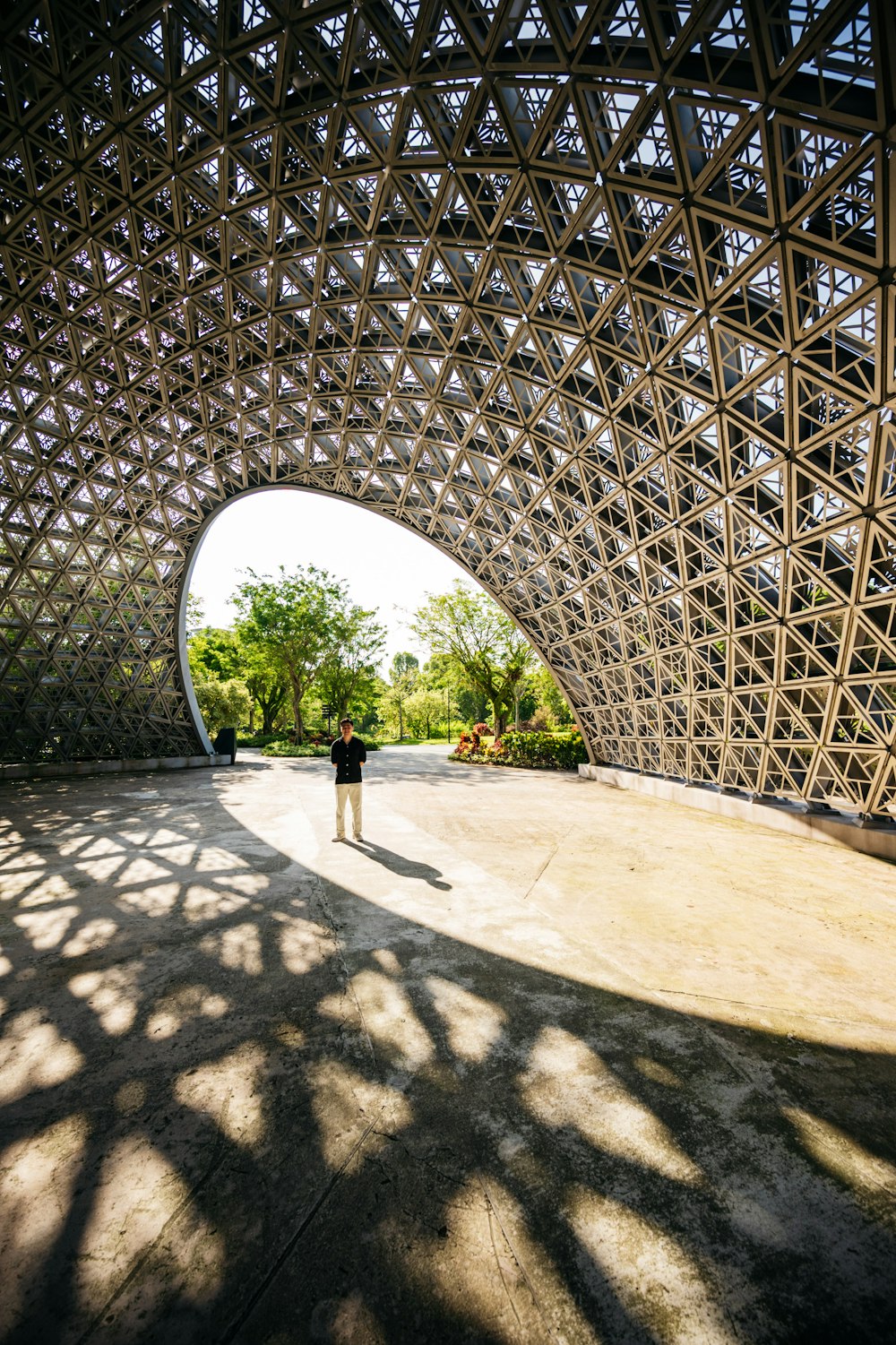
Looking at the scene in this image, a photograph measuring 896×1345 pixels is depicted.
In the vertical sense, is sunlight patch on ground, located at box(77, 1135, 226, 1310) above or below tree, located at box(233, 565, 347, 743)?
below

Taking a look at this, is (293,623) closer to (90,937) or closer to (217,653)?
(217,653)

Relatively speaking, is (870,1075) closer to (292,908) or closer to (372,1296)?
(372,1296)

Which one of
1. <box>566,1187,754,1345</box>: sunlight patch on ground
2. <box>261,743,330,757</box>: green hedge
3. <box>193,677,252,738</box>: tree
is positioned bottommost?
<box>261,743,330,757</box>: green hedge

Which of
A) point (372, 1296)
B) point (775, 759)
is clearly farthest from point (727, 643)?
point (372, 1296)

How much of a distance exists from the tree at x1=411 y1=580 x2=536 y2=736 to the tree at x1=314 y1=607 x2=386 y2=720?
8.42m

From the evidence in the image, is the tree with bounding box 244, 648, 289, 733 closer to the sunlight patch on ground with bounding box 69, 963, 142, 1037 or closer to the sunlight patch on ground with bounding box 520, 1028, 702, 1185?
the sunlight patch on ground with bounding box 69, 963, 142, 1037

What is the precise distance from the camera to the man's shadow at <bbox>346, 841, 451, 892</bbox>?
8.22 meters

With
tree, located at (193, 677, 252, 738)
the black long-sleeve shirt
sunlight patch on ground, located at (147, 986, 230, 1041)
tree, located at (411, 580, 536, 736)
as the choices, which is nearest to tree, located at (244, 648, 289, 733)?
tree, located at (193, 677, 252, 738)

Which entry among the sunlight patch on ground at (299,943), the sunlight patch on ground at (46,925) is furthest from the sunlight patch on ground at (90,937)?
the sunlight patch on ground at (299,943)

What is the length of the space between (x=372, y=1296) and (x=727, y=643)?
1599 centimetres

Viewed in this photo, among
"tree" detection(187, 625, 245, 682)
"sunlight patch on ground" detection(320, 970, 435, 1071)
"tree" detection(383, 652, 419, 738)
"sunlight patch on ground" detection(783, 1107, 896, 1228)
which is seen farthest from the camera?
"tree" detection(383, 652, 419, 738)

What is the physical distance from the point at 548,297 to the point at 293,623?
101ft

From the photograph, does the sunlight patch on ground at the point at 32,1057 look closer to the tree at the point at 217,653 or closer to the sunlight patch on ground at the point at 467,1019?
the sunlight patch on ground at the point at 467,1019

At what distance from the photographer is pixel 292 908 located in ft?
23.3
